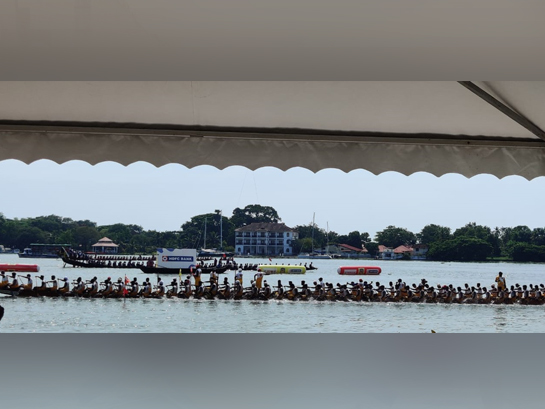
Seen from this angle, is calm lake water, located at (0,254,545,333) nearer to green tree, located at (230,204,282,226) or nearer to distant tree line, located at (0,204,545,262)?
distant tree line, located at (0,204,545,262)

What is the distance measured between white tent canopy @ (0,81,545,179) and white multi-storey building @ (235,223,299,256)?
45031 millimetres

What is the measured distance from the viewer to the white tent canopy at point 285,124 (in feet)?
11.7

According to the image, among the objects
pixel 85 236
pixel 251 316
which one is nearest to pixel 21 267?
pixel 85 236

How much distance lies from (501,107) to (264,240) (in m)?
46.0

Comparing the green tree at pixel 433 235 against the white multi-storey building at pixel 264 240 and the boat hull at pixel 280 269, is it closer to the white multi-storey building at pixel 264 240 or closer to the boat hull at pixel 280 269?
the boat hull at pixel 280 269

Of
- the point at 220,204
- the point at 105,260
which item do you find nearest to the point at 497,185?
the point at 220,204

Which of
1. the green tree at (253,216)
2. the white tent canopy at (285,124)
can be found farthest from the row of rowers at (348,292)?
the white tent canopy at (285,124)

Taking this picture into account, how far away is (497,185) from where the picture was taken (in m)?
62.5

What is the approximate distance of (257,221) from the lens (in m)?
53.2

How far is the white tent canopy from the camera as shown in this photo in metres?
3.56

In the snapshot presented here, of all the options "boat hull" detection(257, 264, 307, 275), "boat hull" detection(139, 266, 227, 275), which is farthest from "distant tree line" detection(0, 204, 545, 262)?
"boat hull" detection(139, 266, 227, 275)
